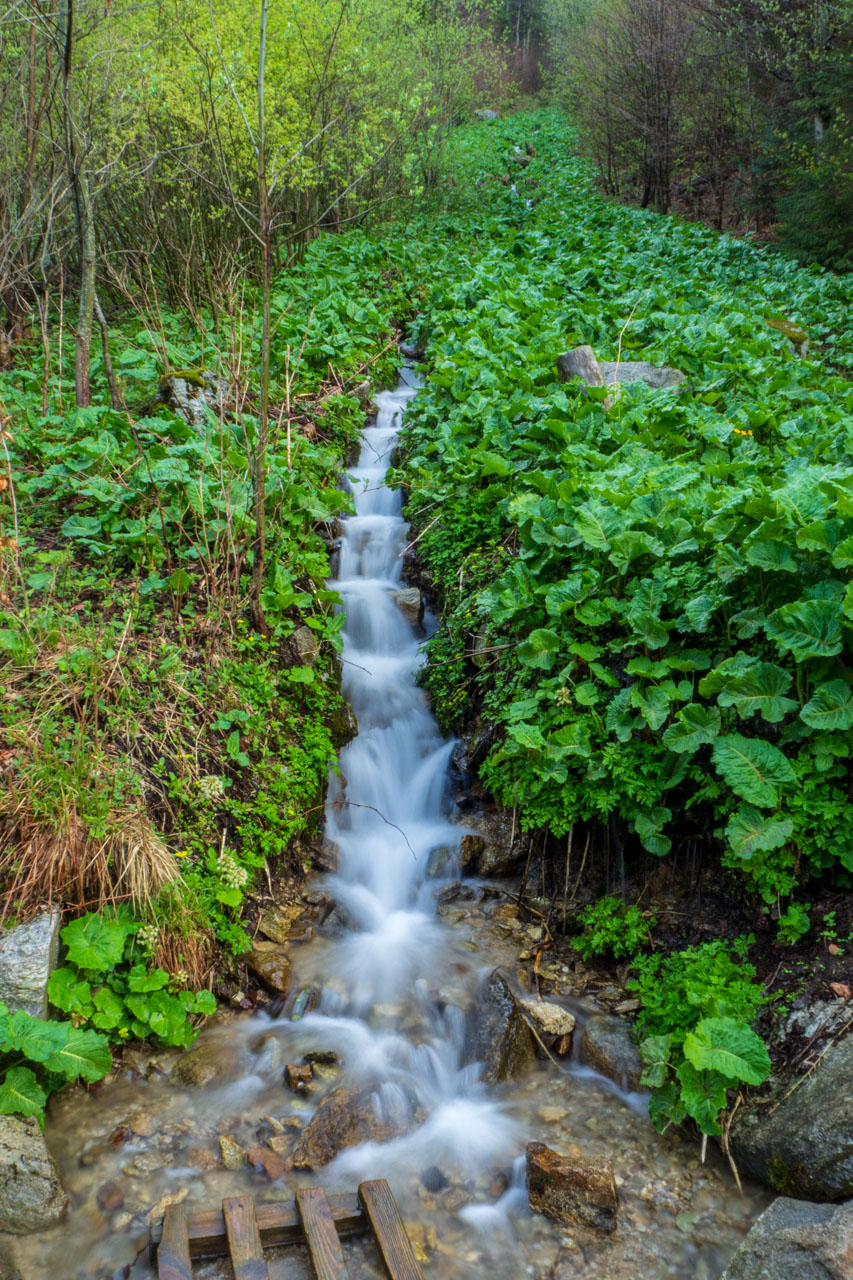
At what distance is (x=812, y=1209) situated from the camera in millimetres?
2512

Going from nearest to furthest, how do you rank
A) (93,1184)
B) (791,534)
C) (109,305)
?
(93,1184), (791,534), (109,305)

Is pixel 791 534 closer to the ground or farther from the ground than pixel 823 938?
farther from the ground

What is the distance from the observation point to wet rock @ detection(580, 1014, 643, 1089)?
11.3 ft

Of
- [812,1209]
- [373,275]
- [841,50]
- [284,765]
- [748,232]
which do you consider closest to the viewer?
[812,1209]

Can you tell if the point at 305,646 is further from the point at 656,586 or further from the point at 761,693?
the point at 761,693

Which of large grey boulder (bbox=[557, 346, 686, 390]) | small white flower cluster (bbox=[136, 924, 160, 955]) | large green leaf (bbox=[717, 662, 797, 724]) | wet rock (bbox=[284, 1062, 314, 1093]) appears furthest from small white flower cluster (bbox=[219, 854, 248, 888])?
large grey boulder (bbox=[557, 346, 686, 390])

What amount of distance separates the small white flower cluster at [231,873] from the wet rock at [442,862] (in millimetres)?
1225

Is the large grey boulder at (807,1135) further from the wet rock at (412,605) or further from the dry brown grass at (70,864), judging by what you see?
the wet rock at (412,605)

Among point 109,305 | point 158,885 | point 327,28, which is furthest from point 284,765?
point 327,28

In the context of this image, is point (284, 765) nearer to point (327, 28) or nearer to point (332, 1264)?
point (332, 1264)

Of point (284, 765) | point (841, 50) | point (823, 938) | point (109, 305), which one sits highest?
point (841, 50)

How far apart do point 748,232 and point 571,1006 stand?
1660 centimetres

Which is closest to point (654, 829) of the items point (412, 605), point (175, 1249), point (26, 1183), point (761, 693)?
point (761, 693)

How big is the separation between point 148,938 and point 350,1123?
110 cm
